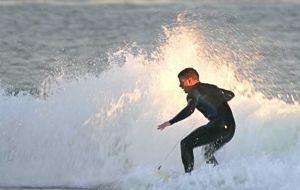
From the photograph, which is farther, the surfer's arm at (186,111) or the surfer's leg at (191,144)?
the surfer's leg at (191,144)

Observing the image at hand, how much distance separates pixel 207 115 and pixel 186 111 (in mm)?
526

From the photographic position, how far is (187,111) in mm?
14492

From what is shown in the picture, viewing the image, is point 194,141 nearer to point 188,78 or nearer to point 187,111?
point 187,111

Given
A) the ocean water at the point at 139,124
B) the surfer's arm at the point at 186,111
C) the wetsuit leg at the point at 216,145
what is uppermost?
the surfer's arm at the point at 186,111

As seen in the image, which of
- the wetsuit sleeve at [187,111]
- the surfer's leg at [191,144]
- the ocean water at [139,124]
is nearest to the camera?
the wetsuit sleeve at [187,111]

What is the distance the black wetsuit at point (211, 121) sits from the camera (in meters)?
14.7

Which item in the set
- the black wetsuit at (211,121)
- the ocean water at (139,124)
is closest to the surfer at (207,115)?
the black wetsuit at (211,121)

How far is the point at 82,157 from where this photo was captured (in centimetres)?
1756

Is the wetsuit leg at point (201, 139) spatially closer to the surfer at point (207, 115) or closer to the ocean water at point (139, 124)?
the surfer at point (207, 115)

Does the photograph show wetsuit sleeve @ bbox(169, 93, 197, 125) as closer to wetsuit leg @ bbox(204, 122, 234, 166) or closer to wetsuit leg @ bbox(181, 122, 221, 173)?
wetsuit leg @ bbox(181, 122, 221, 173)

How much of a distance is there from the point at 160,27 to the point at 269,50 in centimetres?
826

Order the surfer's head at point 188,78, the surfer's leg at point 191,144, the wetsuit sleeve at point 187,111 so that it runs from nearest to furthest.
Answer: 1. the wetsuit sleeve at point 187,111
2. the surfer's head at point 188,78
3. the surfer's leg at point 191,144

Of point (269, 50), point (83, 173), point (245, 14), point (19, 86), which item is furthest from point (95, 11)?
point (83, 173)

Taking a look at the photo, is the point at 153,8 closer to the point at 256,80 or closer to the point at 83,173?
the point at 256,80
